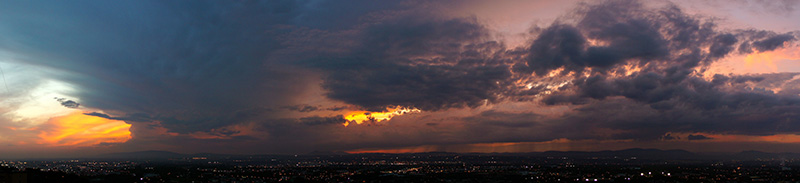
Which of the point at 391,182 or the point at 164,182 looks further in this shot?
the point at 391,182

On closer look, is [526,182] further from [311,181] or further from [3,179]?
[3,179]

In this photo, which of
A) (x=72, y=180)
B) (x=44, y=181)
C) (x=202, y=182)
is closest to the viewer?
(x=44, y=181)

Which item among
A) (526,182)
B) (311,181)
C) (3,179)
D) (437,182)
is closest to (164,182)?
(311,181)

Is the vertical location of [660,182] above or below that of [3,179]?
below

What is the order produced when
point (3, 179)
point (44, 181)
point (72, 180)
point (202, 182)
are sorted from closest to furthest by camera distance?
1. point (3, 179)
2. point (44, 181)
3. point (72, 180)
4. point (202, 182)

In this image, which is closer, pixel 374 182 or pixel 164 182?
pixel 164 182

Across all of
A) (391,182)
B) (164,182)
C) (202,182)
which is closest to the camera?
(164,182)

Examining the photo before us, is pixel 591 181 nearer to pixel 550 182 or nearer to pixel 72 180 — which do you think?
pixel 550 182

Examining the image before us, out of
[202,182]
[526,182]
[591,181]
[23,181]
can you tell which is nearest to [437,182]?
[526,182]

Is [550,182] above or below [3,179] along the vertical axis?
below
